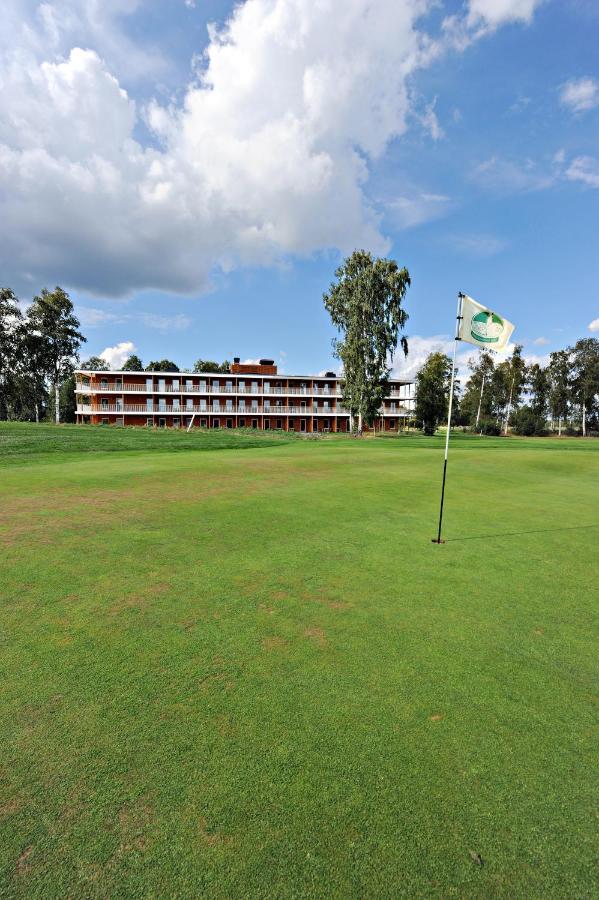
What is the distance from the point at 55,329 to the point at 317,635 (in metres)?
72.3

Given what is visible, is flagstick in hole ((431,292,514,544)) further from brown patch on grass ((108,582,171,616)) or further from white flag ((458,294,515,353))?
brown patch on grass ((108,582,171,616))

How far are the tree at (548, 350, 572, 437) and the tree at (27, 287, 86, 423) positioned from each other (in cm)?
9213

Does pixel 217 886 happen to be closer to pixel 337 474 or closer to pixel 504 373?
pixel 337 474

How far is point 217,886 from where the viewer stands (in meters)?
2.19

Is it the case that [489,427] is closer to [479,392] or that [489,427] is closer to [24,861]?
[479,392]

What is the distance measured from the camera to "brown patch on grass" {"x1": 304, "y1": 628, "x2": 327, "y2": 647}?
4480 mm

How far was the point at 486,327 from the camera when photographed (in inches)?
358

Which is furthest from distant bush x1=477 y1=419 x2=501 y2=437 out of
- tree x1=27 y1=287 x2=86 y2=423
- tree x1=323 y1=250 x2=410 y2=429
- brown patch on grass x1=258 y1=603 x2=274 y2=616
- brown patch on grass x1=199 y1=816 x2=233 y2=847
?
brown patch on grass x1=199 y1=816 x2=233 y2=847

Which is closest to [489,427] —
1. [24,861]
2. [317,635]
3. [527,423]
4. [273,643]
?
[527,423]

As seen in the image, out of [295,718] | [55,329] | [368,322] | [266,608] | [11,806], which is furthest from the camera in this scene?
[55,329]

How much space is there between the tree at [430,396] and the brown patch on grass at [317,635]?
7167 cm

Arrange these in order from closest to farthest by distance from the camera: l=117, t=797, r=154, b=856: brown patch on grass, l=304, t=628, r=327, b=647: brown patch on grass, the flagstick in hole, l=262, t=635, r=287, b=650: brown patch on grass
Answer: l=117, t=797, r=154, b=856: brown patch on grass
l=262, t=635, r=287, b=650: brown patch on grass
l=304, t=628, r=327, b=647: brown patch on grass
the flagstick in hole

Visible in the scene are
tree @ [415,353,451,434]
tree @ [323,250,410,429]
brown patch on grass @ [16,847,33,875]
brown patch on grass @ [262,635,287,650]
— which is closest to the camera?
brown patch on grass @ [16,847,33,875]

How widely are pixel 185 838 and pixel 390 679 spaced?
6.68ft
